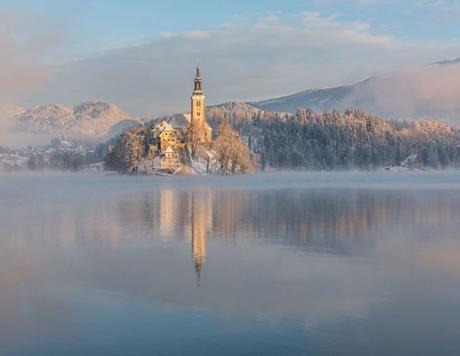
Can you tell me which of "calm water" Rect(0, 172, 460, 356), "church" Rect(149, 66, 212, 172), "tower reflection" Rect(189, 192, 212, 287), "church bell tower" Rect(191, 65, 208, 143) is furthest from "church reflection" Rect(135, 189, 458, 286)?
"church bell tower" Rect(191, 65, 208, 143)

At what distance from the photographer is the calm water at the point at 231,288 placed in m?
12.2

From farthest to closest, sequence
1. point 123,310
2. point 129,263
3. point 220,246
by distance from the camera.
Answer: point 220,246
point 129,263
point 123,310

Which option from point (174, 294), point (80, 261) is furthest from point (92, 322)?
point (80, 261)

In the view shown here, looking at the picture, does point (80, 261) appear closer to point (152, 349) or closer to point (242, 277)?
point (242, 277)

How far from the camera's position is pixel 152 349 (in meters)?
11.7

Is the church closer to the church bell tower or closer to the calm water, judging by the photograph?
the church bell tower

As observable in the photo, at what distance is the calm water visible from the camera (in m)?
12.2

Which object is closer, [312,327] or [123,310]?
[312,327]

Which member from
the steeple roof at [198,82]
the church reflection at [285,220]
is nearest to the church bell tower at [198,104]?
the steeple roof at [198,82]

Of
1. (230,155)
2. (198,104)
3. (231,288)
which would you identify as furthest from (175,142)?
(231,288)

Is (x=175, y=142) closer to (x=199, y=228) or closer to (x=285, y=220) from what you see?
(x=285, y=220)

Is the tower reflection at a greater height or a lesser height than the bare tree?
lesser

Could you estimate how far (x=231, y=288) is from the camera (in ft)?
54.9

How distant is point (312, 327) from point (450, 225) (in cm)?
2032
